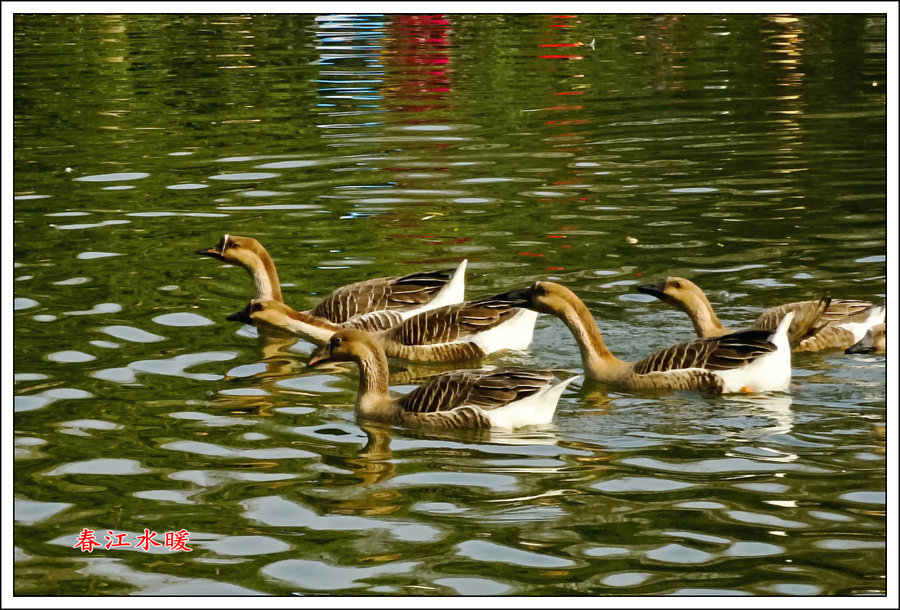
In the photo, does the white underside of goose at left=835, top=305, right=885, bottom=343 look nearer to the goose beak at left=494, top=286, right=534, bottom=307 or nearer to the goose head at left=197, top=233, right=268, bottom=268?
the goose beak at left=494, top=286, right=534, bottom=307

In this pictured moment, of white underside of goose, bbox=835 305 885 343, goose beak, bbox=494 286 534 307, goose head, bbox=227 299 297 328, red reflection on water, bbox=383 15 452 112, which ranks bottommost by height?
goose head, bbox=227 299 297 328

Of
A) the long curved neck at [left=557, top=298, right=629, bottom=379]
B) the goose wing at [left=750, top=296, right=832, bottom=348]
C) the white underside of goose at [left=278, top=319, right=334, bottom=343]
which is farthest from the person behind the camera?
the white underside of goose at [left=278, top=319, right=334, bottom=343]

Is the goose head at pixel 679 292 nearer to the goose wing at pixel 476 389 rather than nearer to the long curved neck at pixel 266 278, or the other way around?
the goose wing at pixel 476 389

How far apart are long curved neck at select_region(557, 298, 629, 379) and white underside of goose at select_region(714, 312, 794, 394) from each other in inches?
38.4

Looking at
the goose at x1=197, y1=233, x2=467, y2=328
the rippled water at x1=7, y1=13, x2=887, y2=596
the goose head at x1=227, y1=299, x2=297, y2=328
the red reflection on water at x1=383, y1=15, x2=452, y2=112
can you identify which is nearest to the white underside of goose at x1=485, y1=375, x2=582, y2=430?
the rippled water at x1=7, y1=13, x2=887, y2=596

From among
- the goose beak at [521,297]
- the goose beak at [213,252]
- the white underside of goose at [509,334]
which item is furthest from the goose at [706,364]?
the goose beak at [213,252]

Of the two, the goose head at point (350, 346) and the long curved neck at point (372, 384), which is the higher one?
the goose head at point (350, 346)

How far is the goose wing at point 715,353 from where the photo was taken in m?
10.9

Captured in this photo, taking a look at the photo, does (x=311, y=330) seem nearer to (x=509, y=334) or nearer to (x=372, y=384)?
(x=509, y=334)

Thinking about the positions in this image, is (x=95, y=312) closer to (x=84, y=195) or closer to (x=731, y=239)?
(x=84, y=195)

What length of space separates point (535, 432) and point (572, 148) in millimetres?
11553

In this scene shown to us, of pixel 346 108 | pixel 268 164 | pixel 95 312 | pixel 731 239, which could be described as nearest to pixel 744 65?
pixel 346 108

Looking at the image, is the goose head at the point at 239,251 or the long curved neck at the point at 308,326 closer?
the long curved neck at the point at 308,326

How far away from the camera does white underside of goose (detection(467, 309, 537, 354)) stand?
12.6 metres
